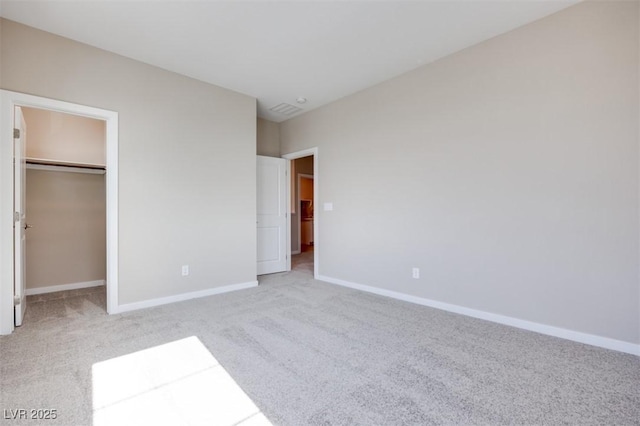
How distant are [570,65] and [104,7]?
3941mm

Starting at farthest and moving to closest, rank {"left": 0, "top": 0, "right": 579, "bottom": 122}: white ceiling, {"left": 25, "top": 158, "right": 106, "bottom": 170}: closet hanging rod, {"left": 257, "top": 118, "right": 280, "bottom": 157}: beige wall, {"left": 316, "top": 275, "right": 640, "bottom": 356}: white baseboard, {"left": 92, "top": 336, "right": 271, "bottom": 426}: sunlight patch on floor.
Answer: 1. {"left": 257, "top": 118, "right": 280, "bottom": 157}: beige wall
2. {"left": 25, "top": 158, "right": 106, "bottom": 170}: closet hanging rod
3. {"left": 0, "top": 0, "right": 579, "bottom": 122}: white ceiling
4. {"left": 316, "top": 275, "right": 640, "bottom": 356}: white baseboard
5. {"left": 92, "top": 336, "right": 271, "bottom": 426}: sunlight patch on floor

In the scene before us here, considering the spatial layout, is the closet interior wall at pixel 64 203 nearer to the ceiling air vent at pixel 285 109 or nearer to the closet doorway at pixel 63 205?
the closet doorway at pixel 63 205

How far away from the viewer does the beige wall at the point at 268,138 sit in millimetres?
5133

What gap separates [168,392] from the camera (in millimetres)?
1704

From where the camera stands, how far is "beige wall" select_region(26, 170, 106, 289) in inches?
147

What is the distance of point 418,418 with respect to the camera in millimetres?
1491

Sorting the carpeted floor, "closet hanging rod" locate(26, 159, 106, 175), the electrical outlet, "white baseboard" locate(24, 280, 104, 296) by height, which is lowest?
the carpeted floor

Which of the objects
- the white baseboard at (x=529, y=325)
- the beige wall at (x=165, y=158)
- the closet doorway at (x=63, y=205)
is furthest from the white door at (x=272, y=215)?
the closet doorway at (x=63, y=205)

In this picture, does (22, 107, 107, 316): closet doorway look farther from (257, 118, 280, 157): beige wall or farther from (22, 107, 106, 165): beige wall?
(257, 118, 280, 157): beige wall

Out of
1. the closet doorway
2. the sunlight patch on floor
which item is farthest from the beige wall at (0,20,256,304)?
the sunlight patch on floor

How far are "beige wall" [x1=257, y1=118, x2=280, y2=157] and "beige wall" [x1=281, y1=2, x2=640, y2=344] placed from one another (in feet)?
6.42

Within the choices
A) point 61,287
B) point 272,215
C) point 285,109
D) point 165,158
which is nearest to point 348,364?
point 165,158

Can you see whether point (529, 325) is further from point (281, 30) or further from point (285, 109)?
point (285, 109)

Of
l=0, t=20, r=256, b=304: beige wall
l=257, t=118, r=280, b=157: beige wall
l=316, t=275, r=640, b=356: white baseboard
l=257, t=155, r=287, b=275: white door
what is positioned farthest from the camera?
l=257, t=118, r=280, b=157: beige wall
